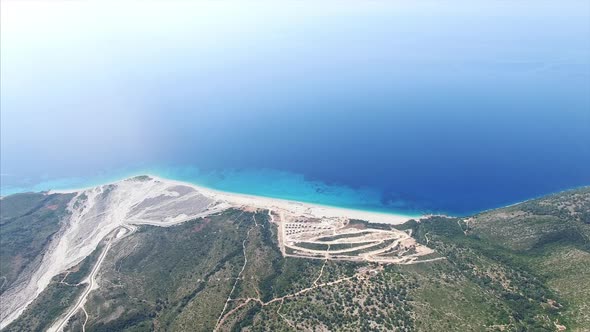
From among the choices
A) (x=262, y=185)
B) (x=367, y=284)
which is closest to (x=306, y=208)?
(x=262, y=185)

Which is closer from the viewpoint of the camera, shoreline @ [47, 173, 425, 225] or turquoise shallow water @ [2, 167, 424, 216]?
shoreline @ [47, 173, 425, 225]

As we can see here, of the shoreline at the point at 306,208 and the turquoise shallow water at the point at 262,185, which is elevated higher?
the turquoise shallow water at the point at 262,185

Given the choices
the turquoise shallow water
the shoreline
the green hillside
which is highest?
the turquoise shallow water

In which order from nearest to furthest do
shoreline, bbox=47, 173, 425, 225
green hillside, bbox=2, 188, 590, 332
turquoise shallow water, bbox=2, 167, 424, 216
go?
green hillside, bbox=2, 188, 590, 332, shoreline, bbox=47, 173, 425, 225, turquoise shallow water, bbox=2, 167, 424, 216

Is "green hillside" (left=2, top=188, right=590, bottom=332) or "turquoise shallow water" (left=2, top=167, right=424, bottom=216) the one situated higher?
"turquoise shallow water" (left=2, top=167, right=424, bottom=216)

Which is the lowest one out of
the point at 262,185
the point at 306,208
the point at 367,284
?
the point at 367,284

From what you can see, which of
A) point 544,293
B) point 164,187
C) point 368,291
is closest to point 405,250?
point 368,291

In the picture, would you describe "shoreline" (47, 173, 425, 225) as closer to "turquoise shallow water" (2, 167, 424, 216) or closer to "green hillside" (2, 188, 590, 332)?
"turquoise shallow water" (2, 167, 424, 216)

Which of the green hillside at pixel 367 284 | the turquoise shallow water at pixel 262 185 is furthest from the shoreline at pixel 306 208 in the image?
the green hillside at pixel 367 284

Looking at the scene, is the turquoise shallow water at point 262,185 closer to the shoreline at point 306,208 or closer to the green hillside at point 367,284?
the shoreline at point 306,208

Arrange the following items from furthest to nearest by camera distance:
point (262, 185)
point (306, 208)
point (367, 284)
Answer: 1. point (262, 185)
2. point (306, 208)
3. point (367, 284)

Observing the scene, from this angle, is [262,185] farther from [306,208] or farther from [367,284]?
[367,284]

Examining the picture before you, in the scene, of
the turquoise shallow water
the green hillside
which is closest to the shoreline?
the turquoise shallow water
